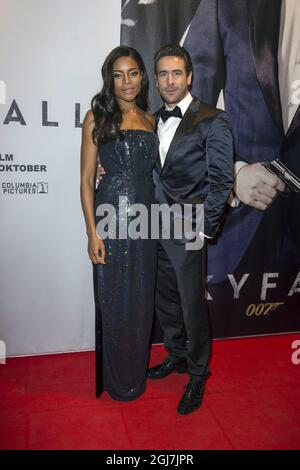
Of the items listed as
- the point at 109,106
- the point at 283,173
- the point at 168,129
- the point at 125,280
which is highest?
the point at 109,106

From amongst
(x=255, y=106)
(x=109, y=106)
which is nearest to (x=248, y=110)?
(x=255, y=106)

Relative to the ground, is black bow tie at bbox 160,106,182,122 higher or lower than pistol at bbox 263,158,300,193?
higher

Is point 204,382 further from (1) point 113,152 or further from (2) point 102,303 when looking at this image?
(1) point 113,152

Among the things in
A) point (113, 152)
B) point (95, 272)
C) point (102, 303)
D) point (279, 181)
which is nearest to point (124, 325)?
point (102, 303)

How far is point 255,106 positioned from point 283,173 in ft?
1.83

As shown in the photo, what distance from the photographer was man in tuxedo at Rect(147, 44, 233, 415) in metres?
2.49

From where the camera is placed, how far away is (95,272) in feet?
8.79

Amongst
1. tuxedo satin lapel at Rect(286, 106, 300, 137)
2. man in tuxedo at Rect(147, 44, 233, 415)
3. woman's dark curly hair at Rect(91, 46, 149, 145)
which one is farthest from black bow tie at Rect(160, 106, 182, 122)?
tuxedo satin lapel at Rect(286, 106, 300, 137)

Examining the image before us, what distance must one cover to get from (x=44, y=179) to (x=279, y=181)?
1.78 meters

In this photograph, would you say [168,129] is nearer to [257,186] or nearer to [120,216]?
[120,216]

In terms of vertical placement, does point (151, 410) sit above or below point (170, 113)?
below

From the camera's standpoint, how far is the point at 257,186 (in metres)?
3.50

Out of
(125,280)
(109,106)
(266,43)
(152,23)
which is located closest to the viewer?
(109,106)

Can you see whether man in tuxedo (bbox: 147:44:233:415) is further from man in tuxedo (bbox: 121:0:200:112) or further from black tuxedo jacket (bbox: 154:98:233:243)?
man in tuxedo (bbox: 121:0:200:112)
